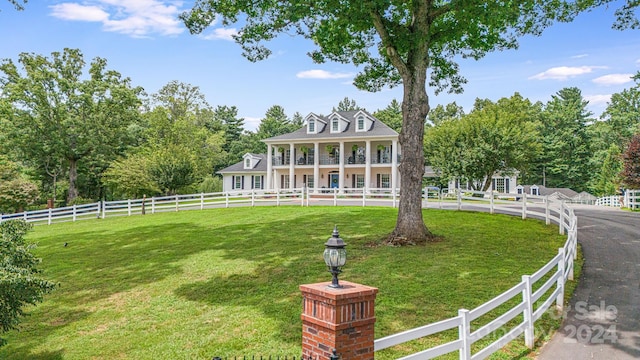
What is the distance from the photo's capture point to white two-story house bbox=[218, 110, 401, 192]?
3784cm

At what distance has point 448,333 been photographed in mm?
6520

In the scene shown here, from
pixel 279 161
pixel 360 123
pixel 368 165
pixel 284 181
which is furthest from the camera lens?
pixel 284 181

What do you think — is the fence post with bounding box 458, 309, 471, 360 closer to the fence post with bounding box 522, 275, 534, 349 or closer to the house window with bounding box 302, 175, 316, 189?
the fence post with bounding box 522, 275, 534, 349

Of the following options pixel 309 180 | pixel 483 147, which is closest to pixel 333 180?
pixel 309 180

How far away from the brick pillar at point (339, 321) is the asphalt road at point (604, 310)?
3137mm

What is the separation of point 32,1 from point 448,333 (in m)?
13.9

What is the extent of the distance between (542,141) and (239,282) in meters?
58.6

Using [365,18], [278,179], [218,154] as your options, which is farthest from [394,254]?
[218,154]

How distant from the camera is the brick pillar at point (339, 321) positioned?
390cm

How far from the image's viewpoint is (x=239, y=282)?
31.1ft

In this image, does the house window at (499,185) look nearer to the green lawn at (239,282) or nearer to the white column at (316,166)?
the white column at (316,166)

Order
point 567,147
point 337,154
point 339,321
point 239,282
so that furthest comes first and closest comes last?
point 567,147
point 337,154
point 239,282
point 339,321

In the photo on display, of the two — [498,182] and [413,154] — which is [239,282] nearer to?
[413,154]

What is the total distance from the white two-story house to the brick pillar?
106 feet
